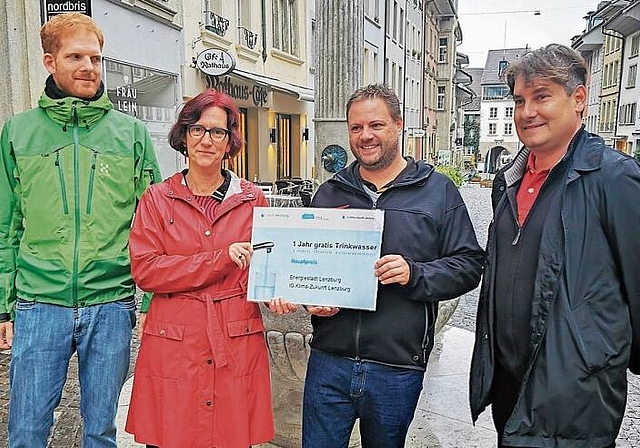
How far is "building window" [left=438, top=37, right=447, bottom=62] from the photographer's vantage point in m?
46.2

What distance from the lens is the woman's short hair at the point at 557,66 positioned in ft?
6.90

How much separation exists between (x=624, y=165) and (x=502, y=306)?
0.63 metres

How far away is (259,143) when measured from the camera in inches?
704

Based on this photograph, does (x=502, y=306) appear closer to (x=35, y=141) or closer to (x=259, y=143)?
(x=35, y=141)

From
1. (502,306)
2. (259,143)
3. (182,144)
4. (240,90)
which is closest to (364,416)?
(502,306)

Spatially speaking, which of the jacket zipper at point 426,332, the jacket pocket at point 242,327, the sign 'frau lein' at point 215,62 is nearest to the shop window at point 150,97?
the sign 'frau lein' at point 215,62

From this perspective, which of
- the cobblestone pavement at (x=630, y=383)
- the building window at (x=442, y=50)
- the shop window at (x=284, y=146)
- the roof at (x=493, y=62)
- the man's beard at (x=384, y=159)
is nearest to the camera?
the man's beard at (x=384, y=159)

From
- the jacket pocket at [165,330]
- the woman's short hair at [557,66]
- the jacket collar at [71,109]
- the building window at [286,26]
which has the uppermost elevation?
the building window at [286,26]

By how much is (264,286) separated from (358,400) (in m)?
0.59

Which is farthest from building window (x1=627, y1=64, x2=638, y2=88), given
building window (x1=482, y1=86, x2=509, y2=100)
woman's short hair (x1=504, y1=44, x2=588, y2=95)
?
building window (x1=482, y1=86, x2=509, y2=100)

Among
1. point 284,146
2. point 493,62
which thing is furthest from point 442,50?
point 493,62

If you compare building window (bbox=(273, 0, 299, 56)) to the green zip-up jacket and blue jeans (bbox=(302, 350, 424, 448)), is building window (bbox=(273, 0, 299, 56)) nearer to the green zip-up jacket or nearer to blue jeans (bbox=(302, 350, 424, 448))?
the green zip-up jacket

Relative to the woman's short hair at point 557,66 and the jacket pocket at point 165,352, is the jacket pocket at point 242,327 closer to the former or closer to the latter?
the jacket pocket at point 165,352

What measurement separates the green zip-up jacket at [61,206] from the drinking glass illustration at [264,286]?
62 centimetres
